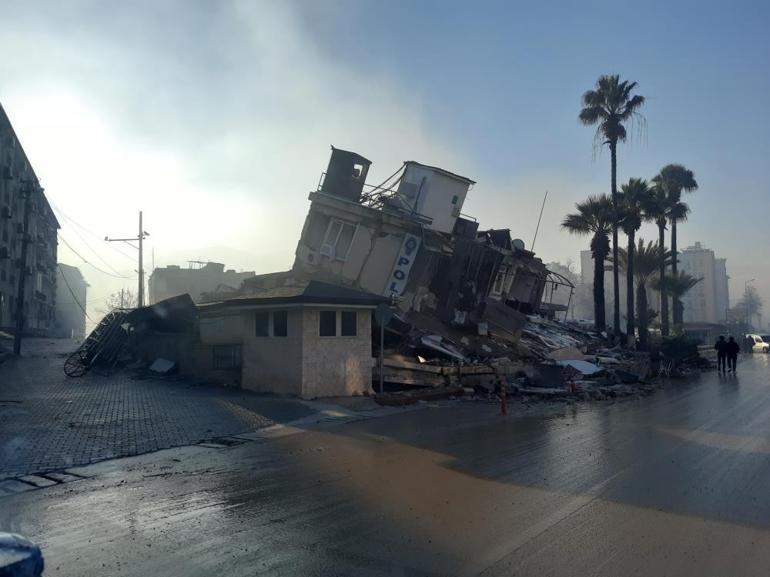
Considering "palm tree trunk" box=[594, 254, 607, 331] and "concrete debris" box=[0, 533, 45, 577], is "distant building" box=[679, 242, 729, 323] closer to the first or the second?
"palm tree trunk" box=[594, 254, 607, 331]

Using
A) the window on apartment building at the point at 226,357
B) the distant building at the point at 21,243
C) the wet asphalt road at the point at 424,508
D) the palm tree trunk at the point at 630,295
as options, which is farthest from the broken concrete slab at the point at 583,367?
the distant building at the point at 21,243

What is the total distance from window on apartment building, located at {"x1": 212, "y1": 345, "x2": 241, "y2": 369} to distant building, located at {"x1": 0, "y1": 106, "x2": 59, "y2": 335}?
19.6 metres

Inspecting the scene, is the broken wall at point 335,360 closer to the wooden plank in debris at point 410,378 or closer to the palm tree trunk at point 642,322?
the wooden plank in debris at point 410,378

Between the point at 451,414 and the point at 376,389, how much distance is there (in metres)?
3.68

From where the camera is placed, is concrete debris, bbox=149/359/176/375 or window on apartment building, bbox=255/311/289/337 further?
concrete debris, bbox=149/359/176/375

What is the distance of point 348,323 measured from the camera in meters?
17.1

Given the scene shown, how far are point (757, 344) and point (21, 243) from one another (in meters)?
66.6

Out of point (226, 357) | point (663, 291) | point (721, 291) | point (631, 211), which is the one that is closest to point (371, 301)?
point (226, 357)

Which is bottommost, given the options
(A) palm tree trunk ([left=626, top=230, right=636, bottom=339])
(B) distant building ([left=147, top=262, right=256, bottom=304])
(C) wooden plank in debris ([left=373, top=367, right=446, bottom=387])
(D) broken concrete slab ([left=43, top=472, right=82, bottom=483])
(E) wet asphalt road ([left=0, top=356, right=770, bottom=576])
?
(D) broken concrete slab ([left=43, top=472, right=82, bottom=483])

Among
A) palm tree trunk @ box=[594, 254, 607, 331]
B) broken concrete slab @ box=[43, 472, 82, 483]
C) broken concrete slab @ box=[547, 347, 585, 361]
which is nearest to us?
broken concrete slab @ box=[43, 472, 82, 483]

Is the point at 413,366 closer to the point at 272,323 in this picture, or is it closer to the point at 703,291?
the point at 272,323

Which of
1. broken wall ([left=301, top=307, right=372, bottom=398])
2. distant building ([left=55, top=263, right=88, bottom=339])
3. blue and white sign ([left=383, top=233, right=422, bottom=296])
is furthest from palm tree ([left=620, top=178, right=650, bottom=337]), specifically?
distant building ([left=55, top=263, right=88, bottom=339])

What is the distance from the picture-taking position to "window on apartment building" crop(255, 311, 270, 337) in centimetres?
1744

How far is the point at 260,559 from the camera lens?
506cm
